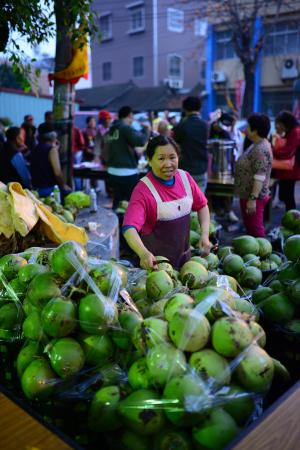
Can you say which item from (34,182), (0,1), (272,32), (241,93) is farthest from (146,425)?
(272,32)

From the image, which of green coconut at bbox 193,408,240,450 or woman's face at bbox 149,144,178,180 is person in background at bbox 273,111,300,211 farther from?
green coconut at bbox 193,408,240,450

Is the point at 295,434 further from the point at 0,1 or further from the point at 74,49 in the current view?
the point at 74,49

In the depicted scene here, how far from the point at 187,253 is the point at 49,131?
341 centimetres

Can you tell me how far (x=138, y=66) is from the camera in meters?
32.8

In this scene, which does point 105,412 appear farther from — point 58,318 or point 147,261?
point 147,261

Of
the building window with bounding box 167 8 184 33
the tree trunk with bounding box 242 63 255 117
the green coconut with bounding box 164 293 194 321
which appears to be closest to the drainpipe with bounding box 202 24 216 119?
the tree trunk with bounding box 242 63 255 117

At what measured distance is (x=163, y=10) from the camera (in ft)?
102

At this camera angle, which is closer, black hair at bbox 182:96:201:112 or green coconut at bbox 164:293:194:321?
green coconut at bbox 164:293:194:321

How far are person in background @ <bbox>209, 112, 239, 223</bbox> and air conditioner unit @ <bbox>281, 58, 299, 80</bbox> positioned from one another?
17515 millimetres

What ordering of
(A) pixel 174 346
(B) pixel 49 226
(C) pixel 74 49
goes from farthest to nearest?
(C) pixel 74 49 → (B) pixel 49 226 → (A) pixel 174 346

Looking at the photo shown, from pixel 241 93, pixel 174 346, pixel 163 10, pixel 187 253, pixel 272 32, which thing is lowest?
pixel 187 253

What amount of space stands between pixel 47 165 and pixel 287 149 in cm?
402

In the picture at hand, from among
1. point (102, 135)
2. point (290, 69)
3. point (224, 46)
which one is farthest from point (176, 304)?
point (224, 46)

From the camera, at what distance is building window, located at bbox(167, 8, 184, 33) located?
31359mm
